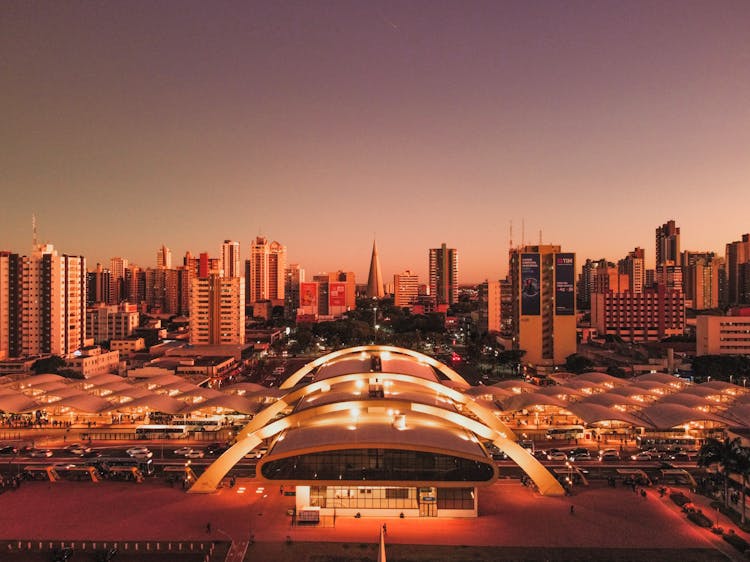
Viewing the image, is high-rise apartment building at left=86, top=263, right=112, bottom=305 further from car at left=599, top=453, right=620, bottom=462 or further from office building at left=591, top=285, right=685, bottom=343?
car at left=599, top=453, right=620, bottom=462

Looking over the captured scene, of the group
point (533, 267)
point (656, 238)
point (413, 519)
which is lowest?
point (413, 519)

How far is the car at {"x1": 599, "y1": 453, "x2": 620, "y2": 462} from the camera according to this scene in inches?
1014

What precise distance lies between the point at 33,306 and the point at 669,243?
149595 mm

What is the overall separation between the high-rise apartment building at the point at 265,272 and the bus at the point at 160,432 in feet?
357

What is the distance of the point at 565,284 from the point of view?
54.6 m

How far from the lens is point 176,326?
95.9 m

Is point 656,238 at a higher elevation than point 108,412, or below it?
higher

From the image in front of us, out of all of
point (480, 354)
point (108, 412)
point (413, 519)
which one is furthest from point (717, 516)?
point (480, 354)

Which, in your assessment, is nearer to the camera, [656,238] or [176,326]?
[176,326]

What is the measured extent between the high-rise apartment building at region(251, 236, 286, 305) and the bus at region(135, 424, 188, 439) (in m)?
109

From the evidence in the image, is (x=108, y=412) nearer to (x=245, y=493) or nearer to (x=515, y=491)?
(x=245, y=493)

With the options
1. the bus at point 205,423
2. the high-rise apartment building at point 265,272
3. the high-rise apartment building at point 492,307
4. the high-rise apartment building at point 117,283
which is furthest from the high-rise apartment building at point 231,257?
the bus at point 205,423

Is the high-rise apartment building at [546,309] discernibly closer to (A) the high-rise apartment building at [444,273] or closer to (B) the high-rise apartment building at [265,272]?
(B) the high-rise apartment building at [265,272]

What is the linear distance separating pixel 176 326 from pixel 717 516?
89.5 meters
